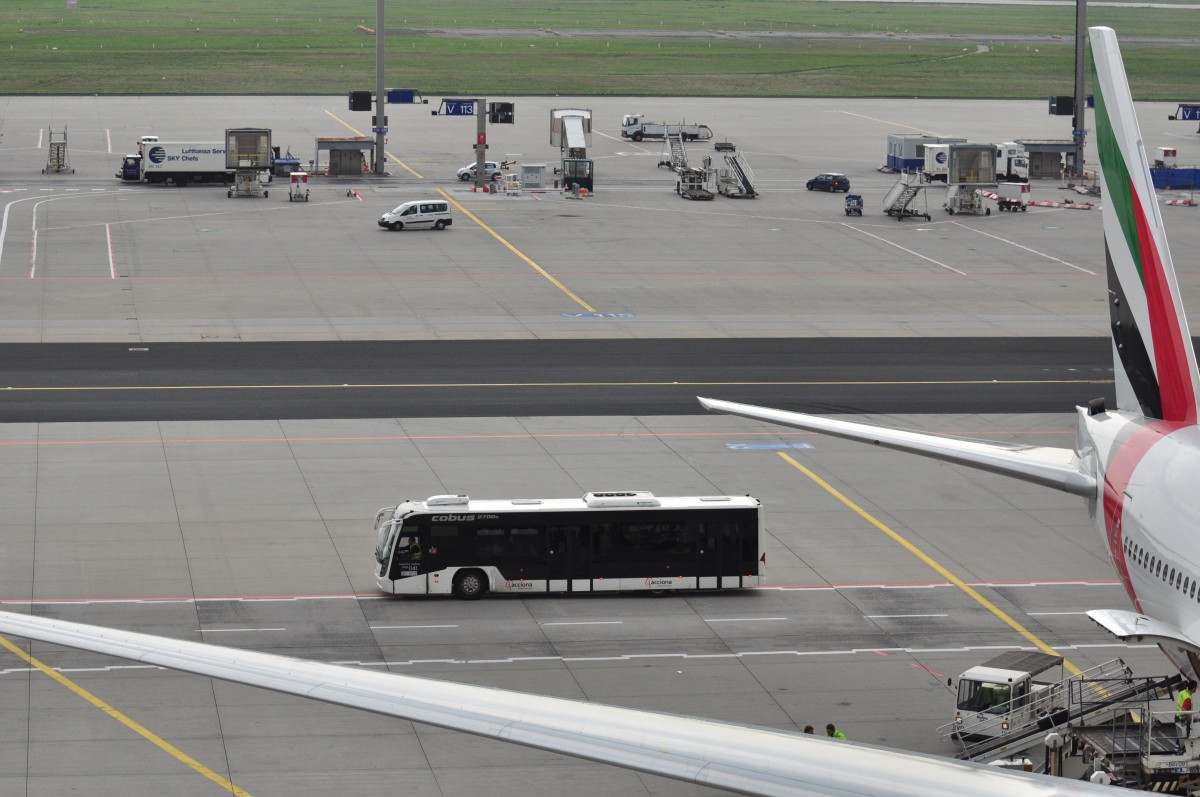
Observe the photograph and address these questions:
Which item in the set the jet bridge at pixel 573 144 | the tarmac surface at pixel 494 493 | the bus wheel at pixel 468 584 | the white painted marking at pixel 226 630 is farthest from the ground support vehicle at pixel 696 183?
the white painted marking at pixel 226 630

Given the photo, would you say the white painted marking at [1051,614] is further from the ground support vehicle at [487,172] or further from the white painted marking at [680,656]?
the ground support vehicle at [487,172]

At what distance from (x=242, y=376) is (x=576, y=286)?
25720mm

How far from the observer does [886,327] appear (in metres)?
77.2

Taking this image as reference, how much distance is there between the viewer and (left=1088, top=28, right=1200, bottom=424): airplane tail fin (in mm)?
29016

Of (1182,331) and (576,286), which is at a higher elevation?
(1182,331)

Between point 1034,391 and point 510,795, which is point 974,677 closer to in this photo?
point 510,795

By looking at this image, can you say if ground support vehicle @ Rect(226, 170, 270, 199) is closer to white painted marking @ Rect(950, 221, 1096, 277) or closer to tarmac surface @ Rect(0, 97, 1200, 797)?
tarmac surface @ Rect(0, 97, 1200, 797)

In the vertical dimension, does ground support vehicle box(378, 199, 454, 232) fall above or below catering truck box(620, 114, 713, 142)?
below

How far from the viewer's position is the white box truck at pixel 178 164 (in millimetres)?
119000

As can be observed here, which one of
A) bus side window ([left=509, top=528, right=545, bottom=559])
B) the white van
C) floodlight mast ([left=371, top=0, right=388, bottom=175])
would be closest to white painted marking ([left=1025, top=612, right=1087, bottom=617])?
bus side window ([left=509, top=528, right=545, bottom=559])

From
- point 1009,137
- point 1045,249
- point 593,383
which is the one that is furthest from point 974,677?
point 1009,137

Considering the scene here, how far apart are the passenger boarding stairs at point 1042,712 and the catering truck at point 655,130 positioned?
12446 cm

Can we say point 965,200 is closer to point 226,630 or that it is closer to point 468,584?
point 468,584

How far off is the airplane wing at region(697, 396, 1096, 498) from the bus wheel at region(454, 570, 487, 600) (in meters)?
12.8
